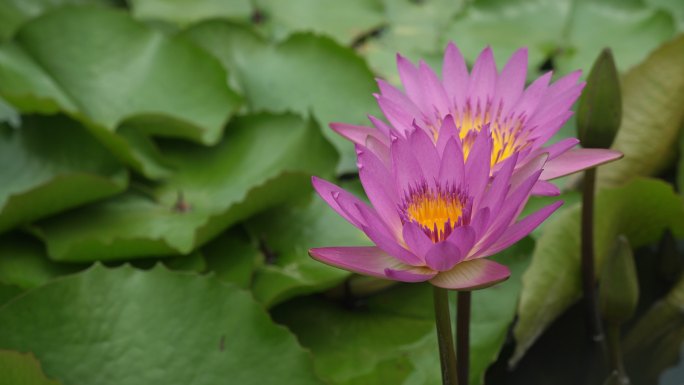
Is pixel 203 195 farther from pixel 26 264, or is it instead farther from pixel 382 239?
pixel 382 239

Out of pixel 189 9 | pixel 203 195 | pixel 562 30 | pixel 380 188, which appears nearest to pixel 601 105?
pixel 380 188

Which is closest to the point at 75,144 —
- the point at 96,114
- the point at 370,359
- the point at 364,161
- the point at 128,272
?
the point at 96,114

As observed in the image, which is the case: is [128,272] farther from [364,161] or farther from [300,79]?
[300,79]

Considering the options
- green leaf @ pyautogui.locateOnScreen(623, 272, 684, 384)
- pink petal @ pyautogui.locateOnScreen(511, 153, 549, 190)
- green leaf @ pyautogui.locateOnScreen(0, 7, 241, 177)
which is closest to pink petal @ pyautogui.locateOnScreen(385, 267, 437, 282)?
pink petal @ pyautogui.locateOnScreen(511, 153, 549, 190)

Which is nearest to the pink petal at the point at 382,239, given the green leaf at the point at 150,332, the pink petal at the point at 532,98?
the pink petal at the point at 532,98

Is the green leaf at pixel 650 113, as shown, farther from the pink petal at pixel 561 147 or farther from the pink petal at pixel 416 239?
the pink petal at pixel 416 239
